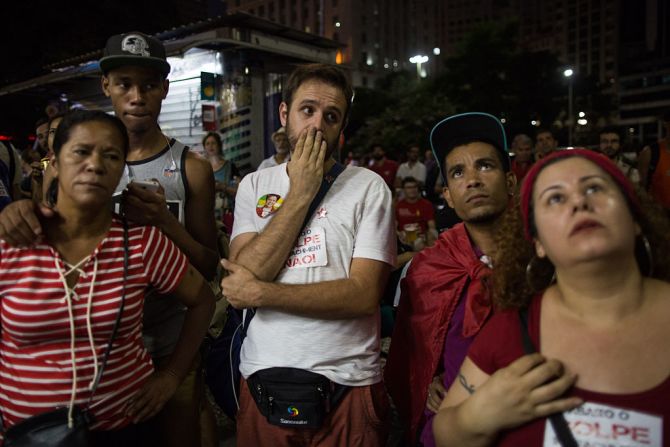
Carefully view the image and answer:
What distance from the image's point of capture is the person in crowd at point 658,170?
19.3 ft

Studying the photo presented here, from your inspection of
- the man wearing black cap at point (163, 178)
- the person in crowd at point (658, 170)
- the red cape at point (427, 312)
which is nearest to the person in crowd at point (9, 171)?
the man wearing black cap at point (163, 178)

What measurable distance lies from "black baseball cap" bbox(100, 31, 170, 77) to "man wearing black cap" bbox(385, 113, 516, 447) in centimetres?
152

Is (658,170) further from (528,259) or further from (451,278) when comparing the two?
(528,259)

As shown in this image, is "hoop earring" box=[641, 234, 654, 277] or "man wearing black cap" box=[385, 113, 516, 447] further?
"man wearing black cap" box=[385, 113, 516, 447]

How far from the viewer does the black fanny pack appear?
206cm

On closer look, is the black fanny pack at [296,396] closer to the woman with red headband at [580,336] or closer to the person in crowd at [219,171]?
the woman with red headband at [580,336]

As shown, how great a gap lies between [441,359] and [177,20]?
2631 centimetres

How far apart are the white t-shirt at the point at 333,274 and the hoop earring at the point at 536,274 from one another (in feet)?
2.00

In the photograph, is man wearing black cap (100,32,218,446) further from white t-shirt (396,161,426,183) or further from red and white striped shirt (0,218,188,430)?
white t-shirt (396,161,426,183)

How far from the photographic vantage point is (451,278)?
243 centimetres

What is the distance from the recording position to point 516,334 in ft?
5.51

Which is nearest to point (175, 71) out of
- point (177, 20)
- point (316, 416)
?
point (316, 416)

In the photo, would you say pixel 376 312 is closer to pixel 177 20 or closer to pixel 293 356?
pixel 293 356

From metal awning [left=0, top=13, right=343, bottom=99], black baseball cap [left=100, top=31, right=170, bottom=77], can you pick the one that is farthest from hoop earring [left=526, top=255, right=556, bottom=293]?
metal awning [left=0, top=13, right=343, bottom=99]
